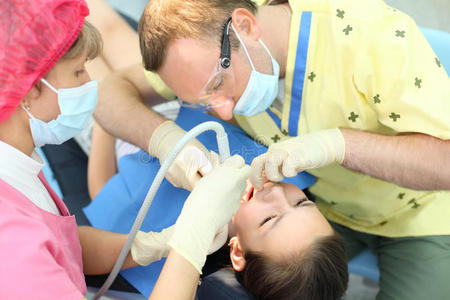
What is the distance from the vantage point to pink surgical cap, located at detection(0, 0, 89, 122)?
976mm

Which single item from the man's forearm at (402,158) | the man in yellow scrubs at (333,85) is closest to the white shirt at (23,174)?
the man in yellow scrubs at (333,85)

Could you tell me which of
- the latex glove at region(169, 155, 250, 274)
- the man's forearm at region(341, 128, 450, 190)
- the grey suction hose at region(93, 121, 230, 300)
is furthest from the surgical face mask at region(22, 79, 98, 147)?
the man's forearm at region(341, 128, 450, 190)

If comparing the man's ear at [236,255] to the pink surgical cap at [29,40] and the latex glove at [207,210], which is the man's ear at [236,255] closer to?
the latex glove at [207,210]

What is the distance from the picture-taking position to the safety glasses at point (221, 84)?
1.38 metres

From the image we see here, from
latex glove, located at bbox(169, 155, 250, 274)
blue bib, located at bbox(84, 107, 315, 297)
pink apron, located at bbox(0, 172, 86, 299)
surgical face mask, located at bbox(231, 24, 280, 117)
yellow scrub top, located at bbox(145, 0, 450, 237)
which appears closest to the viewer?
pink apron, located at bbox(0, 172, 86, 299)

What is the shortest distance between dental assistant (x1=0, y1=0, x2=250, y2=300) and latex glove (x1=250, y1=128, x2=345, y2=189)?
0.47ft

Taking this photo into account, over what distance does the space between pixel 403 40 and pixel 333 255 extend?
73 cm

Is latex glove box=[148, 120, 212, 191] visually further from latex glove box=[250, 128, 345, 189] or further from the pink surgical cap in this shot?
the pink surgical cap

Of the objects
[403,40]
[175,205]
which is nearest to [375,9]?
[403,40]

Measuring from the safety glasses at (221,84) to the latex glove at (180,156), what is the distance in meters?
0.16

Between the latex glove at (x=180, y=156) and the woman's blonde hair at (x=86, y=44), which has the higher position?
the woman's blonde hair at (x=86, y=44)

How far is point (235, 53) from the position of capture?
1.41m

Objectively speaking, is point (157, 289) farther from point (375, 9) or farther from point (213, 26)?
point (375, 9)

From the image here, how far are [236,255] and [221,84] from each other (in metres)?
0.61
